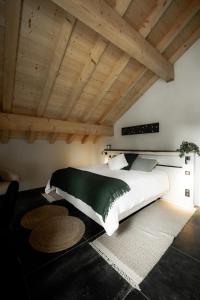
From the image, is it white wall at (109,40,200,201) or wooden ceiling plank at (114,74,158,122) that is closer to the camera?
white wall at (109,40,200,201)

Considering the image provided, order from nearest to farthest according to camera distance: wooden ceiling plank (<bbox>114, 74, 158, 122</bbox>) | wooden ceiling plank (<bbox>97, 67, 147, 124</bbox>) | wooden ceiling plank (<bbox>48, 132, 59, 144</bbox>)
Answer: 1. wooden ceiling plank (<bbox>97, 67, 147, 124</bbox>)
2. wooden ceiling plank (<bbox>114, 74, 158, 122</bbox>)
3. wooden ceiling plank (<bbox>48, 132, 59, 144</bbox>)

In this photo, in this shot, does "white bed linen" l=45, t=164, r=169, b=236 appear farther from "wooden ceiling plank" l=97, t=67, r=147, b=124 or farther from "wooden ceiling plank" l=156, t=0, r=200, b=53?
"wooden ceiling plank" l=156, t=0, r=200, b=53

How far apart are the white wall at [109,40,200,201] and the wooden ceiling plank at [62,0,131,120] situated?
1.75m

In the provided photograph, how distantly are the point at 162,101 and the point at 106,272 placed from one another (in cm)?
343

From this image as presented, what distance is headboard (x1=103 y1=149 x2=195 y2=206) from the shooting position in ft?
8.95

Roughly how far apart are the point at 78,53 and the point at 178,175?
2943 millimetres

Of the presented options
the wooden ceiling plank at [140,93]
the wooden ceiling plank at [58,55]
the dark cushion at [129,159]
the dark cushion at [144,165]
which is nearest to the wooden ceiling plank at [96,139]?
the wooden ceiling plank at [140,93]

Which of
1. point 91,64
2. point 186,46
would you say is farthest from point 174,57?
point 91,64

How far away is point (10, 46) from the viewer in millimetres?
1854

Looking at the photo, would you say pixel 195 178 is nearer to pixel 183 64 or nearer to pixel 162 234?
pixel 162 234

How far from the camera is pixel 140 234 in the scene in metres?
1.97

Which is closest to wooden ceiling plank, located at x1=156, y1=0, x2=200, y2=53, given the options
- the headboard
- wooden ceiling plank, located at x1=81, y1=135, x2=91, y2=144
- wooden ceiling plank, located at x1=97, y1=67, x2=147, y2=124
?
wooden ceiling plank, located at x1=97, y1=67, x2=147, y2=124

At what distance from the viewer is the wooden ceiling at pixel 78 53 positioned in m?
1.77

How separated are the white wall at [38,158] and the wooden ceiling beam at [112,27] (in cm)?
Result: 309
